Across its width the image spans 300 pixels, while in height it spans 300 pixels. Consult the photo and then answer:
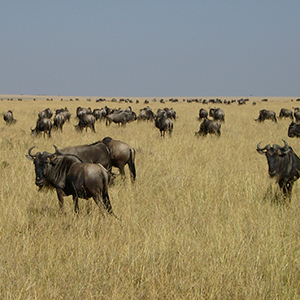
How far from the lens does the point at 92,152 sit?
7.19m

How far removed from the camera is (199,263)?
3705 mm

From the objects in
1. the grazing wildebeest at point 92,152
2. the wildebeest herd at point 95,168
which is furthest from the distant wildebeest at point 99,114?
the grazing wildebeest at point 92,152

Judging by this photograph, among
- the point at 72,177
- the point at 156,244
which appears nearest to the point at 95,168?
the point at 72,177

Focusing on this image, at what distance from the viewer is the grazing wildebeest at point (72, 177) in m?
4.89

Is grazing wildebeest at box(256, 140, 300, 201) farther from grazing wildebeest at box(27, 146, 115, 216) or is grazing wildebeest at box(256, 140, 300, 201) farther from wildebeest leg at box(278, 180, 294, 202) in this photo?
grazing wildebeest at box(27, 146, 115, 216)

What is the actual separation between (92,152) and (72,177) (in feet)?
7.26

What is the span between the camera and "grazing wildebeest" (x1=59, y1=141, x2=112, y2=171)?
705 centimetres

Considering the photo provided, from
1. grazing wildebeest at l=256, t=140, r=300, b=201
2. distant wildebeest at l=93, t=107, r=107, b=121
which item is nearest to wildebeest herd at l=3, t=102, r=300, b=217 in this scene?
grazing wildebeest at l=256, t=140, r=300, b=201

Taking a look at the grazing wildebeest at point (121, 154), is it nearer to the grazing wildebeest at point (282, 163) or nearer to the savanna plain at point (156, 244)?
the savanna plain at point (156, 244)

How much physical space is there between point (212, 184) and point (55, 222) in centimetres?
350

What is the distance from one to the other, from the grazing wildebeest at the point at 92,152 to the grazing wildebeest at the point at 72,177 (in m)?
1.72

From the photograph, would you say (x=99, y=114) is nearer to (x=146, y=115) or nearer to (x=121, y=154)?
(x=146, y=115)

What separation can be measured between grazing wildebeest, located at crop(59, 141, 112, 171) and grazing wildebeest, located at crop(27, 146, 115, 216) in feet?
5.63

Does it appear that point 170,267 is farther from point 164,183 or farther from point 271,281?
point 164,183
